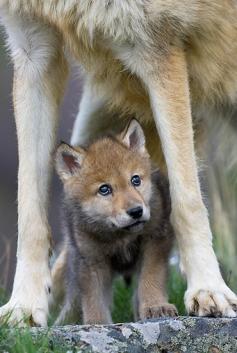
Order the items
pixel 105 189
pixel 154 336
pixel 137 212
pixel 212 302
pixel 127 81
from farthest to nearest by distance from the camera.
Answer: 1. pixel 127 81
2. pixel 105 189
3. pixel 212 302
4. pixel 137 212
5. pixel 154 336

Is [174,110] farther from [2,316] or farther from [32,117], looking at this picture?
[2,316]

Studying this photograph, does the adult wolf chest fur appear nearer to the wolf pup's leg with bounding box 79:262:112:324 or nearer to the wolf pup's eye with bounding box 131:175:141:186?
the wolf pup's eye with bounding box 131:175:141:186

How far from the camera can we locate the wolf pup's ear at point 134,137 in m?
7.80

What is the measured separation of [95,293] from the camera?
7.48 metres

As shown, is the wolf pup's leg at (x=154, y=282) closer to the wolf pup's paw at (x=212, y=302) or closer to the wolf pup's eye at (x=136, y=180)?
the wolf pup's paw at (x=212, y=302)

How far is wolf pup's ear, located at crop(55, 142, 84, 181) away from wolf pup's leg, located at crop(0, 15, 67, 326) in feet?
1.28

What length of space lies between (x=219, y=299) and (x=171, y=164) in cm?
98

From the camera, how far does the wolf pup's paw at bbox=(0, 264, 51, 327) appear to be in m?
7.39

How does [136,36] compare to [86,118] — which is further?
[86,118]

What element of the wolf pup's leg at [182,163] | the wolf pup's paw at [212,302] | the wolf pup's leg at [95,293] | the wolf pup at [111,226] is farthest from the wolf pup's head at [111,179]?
the wolf pup's paw at [212,302]

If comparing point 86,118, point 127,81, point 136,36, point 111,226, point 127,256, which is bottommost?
point 127,256

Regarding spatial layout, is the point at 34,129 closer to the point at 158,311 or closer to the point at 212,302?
the point at 158,311

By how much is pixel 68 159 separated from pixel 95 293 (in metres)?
0.91

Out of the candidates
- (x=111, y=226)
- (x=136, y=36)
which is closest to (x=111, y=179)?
(x=111, y=226)
